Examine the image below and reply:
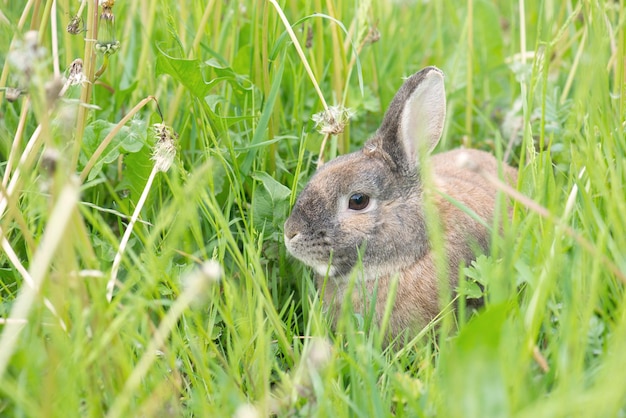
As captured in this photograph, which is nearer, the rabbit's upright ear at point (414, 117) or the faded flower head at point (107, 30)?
the faded flower head at point (107, 30)

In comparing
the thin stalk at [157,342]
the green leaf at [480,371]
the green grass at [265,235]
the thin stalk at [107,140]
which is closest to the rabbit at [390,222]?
the green grass at [265,235]

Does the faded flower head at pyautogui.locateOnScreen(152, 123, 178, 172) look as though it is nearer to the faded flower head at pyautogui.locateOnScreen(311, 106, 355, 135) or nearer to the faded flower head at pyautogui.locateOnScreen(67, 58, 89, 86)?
the faded flower head at pyautogui.locateOnScreen(67, 58, 89, 86)

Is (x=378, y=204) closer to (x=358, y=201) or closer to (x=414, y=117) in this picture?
(x=358, y=201)

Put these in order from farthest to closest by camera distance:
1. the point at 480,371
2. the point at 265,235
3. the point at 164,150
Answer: the point at 265,235
the point at 164,150
the point at 480,371

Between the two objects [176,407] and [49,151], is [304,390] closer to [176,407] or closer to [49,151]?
[176,407]

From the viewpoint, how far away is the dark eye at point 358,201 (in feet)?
10.0

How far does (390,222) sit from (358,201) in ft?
0.48

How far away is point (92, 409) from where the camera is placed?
6.21ft

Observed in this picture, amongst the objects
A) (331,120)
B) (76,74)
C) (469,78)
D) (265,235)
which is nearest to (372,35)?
(469,78)

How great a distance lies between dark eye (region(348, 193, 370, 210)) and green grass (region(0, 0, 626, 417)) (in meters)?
0.24

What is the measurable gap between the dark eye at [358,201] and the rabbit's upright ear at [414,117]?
7.9 inches

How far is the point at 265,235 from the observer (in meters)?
3.25

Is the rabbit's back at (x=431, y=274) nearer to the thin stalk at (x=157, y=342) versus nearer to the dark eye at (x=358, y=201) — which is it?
the dark eye at (x=358, y=201)

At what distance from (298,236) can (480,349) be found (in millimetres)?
1331
